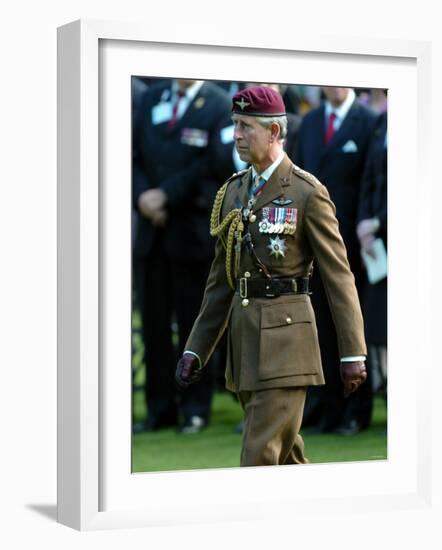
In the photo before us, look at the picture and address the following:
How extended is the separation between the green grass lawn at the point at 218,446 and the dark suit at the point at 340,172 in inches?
7.6

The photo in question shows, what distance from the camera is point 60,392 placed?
436 inches

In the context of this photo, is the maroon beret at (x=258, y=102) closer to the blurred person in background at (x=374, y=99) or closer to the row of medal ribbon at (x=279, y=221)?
the row of medal ribbon at (x=279, y=221)

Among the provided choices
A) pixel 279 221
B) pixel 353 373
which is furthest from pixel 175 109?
pixel 353 373

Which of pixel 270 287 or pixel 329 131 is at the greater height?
pixel 329 131

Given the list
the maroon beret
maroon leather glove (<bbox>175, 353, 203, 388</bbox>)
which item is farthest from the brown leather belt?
the maroon beret

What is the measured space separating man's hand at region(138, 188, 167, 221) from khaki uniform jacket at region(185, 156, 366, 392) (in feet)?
5.34

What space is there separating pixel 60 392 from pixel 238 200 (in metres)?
1.32

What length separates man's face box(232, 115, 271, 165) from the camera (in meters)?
11.1

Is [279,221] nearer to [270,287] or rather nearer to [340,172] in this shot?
[270,287]

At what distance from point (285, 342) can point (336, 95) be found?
188 cm

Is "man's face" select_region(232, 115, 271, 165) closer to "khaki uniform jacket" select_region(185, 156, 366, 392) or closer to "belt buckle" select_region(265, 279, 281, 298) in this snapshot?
"khaki uniform jacket" select_region(185, 156, 366, 392)

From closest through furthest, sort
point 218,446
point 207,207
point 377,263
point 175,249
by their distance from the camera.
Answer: point 377,263, point 218,446, point 207,207, point 175,249

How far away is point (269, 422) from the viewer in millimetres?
11047
